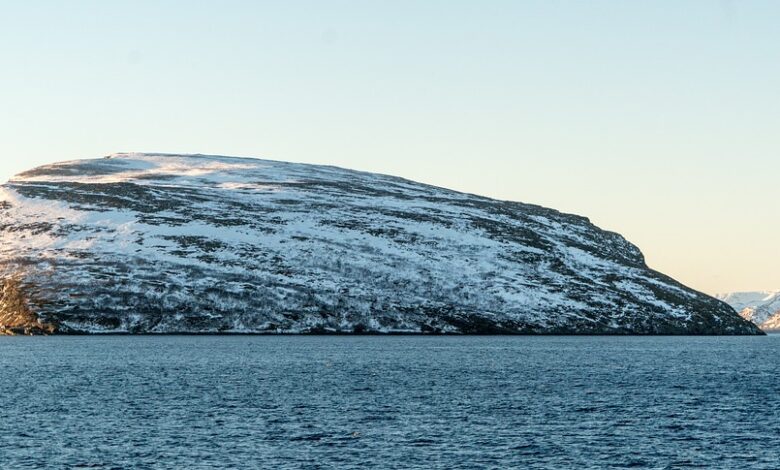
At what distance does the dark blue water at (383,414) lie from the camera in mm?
71812

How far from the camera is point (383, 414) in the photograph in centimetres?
9362

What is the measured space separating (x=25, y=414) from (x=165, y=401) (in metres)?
14.0

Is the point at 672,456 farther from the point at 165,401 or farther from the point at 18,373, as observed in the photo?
the point at 18,373

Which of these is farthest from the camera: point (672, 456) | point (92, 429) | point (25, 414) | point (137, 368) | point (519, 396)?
point (137, 368)

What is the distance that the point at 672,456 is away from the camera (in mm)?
72750

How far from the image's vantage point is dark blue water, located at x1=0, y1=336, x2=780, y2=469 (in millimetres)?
71812

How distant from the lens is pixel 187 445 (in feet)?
249

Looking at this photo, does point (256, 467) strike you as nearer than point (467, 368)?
Yes

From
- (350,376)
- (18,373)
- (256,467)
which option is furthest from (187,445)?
(18,373)

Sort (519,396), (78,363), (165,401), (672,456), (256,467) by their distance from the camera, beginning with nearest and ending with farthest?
1. (256,467)
2. (672,456)
3. (165,401)
4. (519,396)
5. (78,363)

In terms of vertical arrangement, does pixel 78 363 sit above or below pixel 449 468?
below

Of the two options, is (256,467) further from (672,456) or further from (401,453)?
(672,456)

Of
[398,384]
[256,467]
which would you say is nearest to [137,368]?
[398,384]

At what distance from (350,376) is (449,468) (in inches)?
2673
